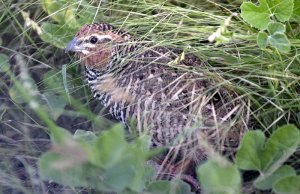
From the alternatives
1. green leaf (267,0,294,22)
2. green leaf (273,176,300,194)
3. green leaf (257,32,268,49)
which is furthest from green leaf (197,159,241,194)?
green leaf (267,0,294,22)

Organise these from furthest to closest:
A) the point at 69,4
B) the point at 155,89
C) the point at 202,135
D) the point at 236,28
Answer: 1. the point at 69,4
2. the point at 236,28
3. the point at 155,89
4. the point at 202,135

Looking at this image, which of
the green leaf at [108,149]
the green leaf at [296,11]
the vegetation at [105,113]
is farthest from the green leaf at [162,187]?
the green leaf at [296,11]

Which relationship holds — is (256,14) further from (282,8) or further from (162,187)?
(162,187)

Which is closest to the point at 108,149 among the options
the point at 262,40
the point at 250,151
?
the point at 250,151

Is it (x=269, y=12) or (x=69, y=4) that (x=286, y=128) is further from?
(x=69, y=4)

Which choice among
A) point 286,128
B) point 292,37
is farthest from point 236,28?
point 286,128

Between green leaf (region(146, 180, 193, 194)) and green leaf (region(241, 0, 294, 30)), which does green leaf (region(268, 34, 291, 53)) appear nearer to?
green leaf (region(241, 0, 294, 30))

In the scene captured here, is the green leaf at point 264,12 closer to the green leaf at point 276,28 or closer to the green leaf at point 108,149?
the green leaf at point 276,28
